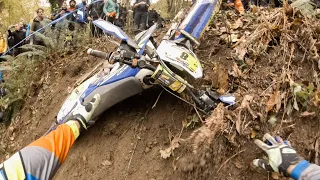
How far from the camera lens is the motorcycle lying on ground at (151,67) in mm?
4344

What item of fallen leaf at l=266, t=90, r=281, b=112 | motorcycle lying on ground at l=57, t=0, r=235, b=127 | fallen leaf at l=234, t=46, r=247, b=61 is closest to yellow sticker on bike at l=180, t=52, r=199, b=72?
motorcycle lying on ground at l=57, t=0, r=235, b=127

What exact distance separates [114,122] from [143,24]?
17.4ft

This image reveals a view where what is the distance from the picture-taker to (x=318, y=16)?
5.42 m

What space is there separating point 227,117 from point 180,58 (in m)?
0.92

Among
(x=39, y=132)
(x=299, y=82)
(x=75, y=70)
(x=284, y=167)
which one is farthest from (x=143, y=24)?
(x=284, y=167)

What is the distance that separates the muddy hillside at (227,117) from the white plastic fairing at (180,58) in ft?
1.45

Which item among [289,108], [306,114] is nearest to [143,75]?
[289,108]

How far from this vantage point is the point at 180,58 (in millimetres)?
4398

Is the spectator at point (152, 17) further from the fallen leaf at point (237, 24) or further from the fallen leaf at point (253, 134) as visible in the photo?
the fallen leaf at point (253, 134)

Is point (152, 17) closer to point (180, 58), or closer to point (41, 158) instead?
point (180, 58)

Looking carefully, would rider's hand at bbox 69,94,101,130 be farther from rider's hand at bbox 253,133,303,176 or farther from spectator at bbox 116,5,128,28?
spectator at bbox 116,5,128,28

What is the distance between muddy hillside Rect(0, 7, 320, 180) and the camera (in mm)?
3805

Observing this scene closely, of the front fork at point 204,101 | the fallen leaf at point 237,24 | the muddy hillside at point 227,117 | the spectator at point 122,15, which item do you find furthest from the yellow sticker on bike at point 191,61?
the spectator at point 122,15

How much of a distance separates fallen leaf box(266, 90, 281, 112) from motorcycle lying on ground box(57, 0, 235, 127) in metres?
0.41
